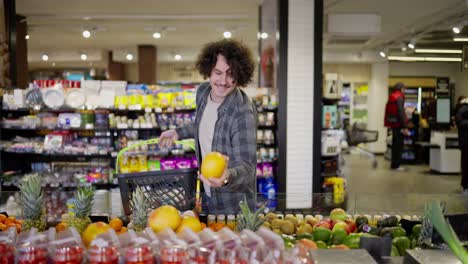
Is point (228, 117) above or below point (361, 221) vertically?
above

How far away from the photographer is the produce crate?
2305mm

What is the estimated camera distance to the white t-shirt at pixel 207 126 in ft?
9.37

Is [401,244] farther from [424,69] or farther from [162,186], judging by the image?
[424,69]

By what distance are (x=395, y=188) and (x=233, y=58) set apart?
7.80 metres

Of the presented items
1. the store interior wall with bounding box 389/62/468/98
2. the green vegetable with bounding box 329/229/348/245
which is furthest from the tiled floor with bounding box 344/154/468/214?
the store interior wall with bounding box 389/62/468/98

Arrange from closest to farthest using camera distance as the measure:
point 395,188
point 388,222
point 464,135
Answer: point 388,222, point 464,135, point 395,188

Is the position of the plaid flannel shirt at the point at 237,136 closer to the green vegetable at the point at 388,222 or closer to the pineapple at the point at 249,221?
the green vegetable at the point at 388,222

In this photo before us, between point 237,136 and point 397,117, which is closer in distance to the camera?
point 237,136

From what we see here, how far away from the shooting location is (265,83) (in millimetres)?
8102

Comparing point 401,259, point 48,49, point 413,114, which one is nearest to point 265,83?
point 401,259

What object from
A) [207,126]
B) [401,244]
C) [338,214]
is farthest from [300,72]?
[401,244]

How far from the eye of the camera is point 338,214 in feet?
8.33

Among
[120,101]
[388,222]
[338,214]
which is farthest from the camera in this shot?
[120,101]

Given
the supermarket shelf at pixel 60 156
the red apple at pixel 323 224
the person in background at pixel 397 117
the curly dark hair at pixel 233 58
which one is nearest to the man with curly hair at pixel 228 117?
the curly dark hair at pixel 233 58
